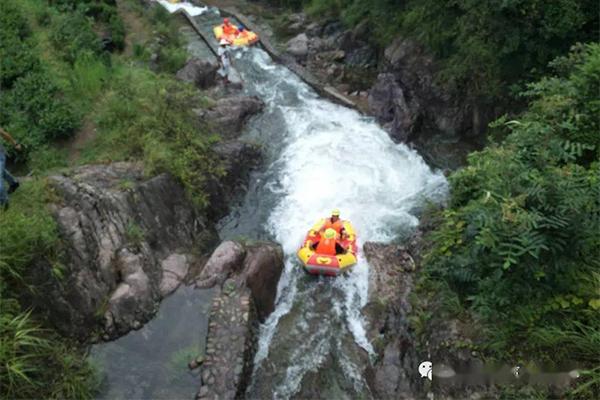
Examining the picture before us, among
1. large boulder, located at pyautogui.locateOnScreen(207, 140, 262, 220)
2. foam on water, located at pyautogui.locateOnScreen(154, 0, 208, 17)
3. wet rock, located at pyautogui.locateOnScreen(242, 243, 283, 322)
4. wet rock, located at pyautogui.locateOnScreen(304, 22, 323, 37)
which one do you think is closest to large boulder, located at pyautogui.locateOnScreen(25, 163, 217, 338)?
large boulder, located at pyautogui.locateOnScreen(207, 140, 262, 220)

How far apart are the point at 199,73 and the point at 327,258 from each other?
9.51m

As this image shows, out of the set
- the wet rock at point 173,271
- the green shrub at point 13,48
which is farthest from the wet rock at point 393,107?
the green shrub at point 13,48

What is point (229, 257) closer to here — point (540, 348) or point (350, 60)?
point (540, 348)

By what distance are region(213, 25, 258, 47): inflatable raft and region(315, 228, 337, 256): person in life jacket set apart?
1241cm

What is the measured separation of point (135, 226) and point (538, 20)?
908cm

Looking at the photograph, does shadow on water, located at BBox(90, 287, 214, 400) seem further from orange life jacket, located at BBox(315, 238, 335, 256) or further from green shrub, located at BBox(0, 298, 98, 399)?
orange life jacket, located at BBox(315, 238, 335, 256)

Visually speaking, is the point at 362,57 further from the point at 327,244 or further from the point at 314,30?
the point at 327,244

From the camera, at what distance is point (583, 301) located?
5.16 m

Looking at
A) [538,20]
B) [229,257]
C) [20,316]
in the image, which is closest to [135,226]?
[229,257]

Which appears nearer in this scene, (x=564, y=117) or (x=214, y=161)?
(x=564, y=117)

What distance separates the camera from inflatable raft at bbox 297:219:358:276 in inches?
378

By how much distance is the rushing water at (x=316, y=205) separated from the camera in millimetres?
8039

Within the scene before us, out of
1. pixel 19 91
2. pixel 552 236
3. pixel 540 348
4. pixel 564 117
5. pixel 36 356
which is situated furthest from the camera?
pixel 19 91

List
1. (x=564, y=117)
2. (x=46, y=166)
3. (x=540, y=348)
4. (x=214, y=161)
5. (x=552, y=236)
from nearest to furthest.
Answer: (x=552, y=236) → (x=540, y=348) → (x=564, y=117) → (x=46, y=166) → (x=214, y=161)
